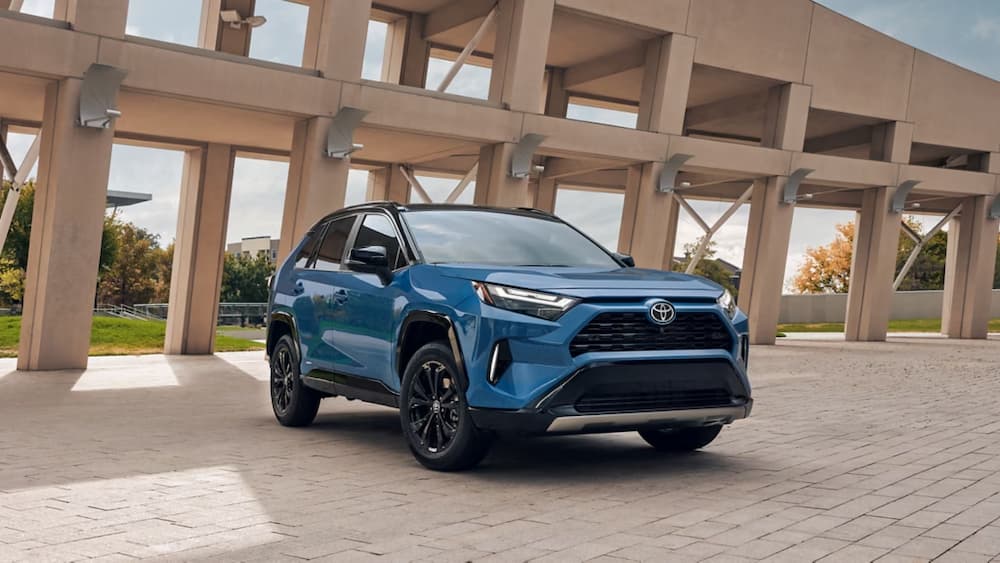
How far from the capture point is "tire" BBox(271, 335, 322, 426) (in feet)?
30.5

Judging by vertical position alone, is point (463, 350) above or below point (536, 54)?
below

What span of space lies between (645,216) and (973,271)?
47.3 ft

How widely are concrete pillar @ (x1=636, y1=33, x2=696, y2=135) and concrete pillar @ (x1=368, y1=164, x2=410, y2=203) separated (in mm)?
5484

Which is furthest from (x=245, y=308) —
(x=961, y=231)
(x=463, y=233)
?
(x=463, y=233)

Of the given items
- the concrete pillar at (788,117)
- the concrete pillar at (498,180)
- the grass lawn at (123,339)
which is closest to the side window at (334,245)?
the concrete pillar at (498,180)

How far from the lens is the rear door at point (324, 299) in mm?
8438

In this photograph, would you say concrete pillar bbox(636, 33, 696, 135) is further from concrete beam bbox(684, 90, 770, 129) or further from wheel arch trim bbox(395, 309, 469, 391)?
wheel arch trim bbox(395, 309, 469, 391)

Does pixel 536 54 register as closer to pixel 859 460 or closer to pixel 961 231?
pixel 859 460

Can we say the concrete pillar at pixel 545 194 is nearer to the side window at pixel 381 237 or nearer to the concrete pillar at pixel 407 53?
the concrete pillar at pixel 407 53

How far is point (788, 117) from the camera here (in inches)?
1002

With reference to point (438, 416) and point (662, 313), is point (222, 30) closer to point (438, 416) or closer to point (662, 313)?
point (438, 416)

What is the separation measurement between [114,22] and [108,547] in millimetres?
11852

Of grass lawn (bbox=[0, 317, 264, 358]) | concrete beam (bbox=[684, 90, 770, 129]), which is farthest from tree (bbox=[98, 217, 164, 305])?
concrete beam (bbox=[684, 90, 770, 129])

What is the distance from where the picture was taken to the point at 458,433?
22.1 ft
